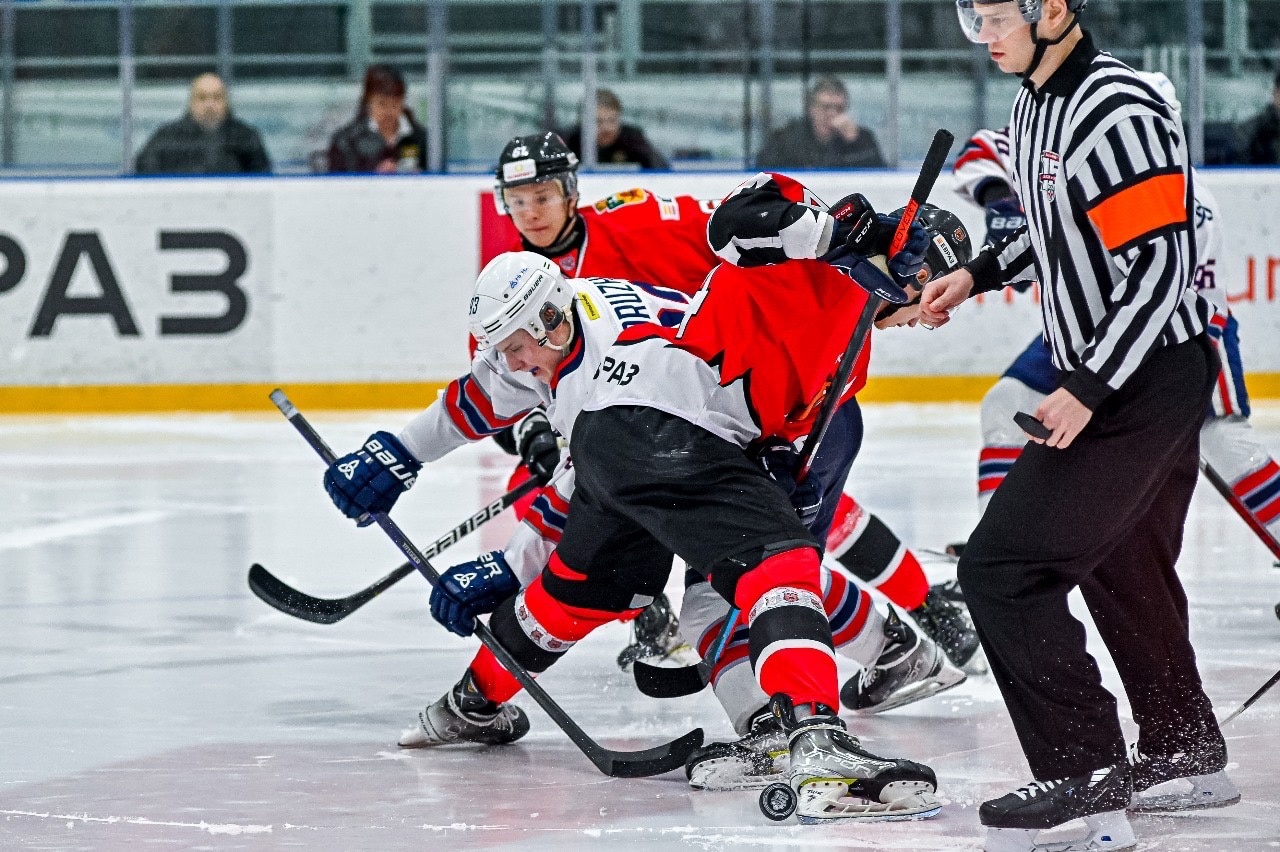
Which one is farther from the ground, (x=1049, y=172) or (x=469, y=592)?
(x=1049, y=172)

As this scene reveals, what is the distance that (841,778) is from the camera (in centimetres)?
246

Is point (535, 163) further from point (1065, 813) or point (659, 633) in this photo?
point (1065, 813)

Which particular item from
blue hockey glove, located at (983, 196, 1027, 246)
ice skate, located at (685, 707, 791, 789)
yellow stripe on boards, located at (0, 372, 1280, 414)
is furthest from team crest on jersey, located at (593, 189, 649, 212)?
yellow stripe on boards, located at (0, 372, 1280, 414)

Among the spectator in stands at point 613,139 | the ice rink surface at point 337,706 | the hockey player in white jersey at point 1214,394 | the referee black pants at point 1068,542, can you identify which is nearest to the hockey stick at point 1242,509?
the hockey player in white jersey at point 1214,394

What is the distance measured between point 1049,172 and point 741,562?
0.65 m

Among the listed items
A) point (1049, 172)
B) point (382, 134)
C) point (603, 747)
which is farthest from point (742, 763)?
point (382, 134)

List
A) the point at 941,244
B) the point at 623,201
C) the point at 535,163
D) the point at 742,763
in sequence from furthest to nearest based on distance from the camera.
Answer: the point at 623,201 → the point at 535,163 → the point at 941,244 → the point at 742,763

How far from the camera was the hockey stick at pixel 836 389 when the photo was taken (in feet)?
8.95

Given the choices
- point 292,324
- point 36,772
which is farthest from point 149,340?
point 36,772

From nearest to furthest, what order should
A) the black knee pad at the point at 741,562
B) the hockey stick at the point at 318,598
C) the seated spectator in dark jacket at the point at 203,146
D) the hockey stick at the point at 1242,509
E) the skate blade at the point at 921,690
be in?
the black knee pad at the point at 741,562 → the skate blade at the point at 921,690 → the hockey stick at the point at 318,598 → the hockey stick at the point at 1242,509 → the seated spectator in dark jacket at the point at 203,146

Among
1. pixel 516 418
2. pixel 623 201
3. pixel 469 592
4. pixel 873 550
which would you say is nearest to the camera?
pixel 469 592

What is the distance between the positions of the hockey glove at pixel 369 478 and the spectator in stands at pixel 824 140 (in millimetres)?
5105

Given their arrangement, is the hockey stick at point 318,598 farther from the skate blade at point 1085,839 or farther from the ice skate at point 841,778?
the skate blade at point 1085,839

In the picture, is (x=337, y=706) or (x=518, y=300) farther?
(x=337, y=706)
